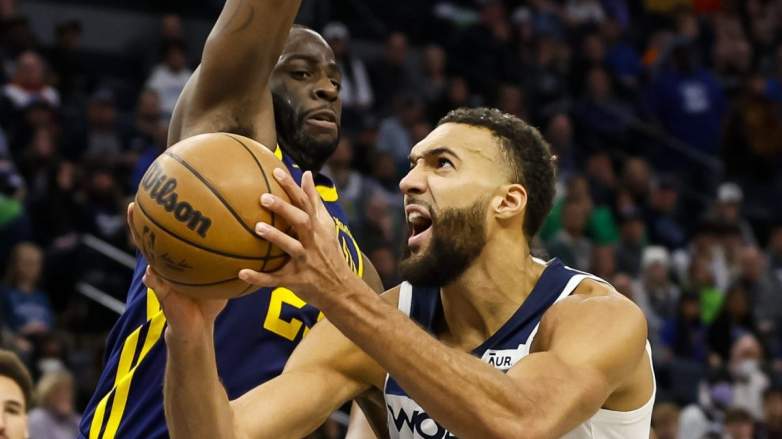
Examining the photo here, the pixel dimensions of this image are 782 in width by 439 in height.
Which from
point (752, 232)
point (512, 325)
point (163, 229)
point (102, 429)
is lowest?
point (752, 232)

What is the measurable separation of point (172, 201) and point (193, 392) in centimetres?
57

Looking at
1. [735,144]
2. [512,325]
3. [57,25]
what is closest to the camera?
[512,325]

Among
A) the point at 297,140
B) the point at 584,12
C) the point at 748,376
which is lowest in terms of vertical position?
the point at 748,376

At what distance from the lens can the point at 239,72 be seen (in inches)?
151

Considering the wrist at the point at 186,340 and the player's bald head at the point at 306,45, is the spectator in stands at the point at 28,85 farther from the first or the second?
the wrist at the point at 186,340

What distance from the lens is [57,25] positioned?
40.7 feet

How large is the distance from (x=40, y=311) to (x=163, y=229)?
6.35 meters

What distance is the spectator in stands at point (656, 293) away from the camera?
12133mm

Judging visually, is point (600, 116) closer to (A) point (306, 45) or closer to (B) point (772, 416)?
(B) point (772, 416)

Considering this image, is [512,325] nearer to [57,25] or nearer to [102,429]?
[102,429]

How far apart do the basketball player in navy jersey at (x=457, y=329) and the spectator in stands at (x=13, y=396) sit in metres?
1.11

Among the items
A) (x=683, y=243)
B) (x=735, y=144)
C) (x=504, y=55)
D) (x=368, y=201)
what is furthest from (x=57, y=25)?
(x=735, y=144)

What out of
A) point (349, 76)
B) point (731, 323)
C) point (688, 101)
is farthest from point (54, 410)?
point (688, 101)

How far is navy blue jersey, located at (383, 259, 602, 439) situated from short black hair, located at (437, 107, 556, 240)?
0.58 ft
